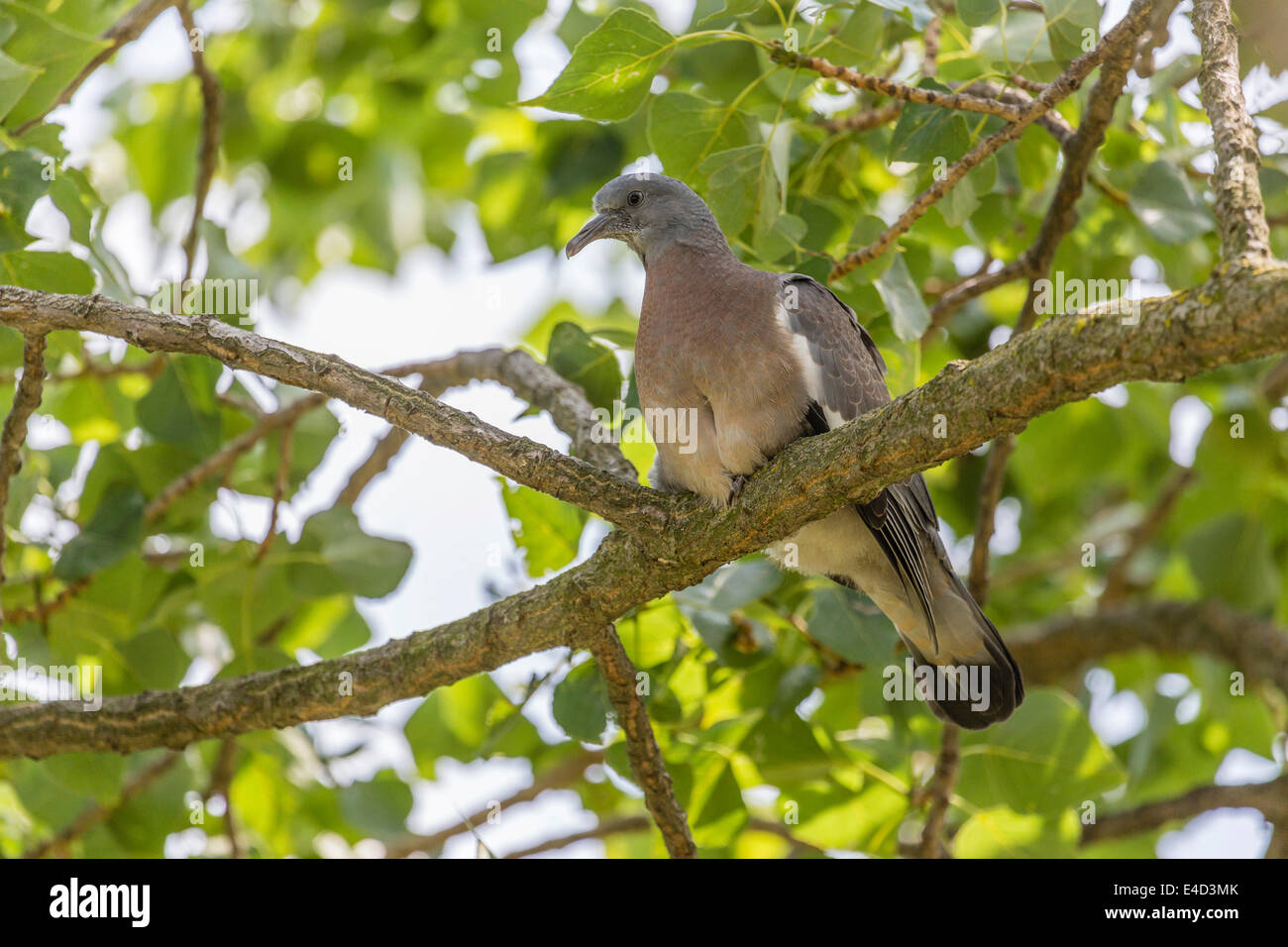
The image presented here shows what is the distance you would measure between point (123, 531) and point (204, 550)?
364 millimetres

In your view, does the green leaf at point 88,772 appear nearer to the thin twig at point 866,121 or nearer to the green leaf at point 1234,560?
the thin twig at point 866,121

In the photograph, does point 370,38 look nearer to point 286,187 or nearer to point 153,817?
Result: point 286,187

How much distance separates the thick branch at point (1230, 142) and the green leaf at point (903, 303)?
3.84ft

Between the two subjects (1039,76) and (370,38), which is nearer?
(1039,76)

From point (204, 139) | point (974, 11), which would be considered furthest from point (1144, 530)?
point (204, 139)

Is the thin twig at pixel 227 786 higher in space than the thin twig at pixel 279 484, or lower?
lower

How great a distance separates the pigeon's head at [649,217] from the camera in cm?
427

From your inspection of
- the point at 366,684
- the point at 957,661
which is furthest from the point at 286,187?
the point at 957,661

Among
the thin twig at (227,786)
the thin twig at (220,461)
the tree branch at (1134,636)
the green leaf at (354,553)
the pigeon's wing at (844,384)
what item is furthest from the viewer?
the tree branch at (1134,636)

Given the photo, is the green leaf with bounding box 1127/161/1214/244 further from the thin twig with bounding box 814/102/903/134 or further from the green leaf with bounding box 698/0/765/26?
the green leaf with bounding box 698/0/765/26

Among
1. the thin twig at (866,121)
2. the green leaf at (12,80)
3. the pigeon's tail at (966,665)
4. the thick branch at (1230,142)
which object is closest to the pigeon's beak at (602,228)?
the thin twig at (866,121)

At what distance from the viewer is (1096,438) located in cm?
627
